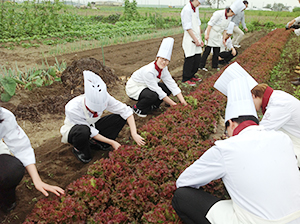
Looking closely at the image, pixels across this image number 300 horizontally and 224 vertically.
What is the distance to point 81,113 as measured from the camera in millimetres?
3031

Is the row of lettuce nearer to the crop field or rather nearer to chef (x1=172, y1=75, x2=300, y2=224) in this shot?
the crop field

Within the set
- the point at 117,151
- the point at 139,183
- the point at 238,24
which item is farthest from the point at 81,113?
the point at 238,24

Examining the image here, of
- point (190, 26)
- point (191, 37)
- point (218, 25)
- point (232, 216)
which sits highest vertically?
point (218, 25)

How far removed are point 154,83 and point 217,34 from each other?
3912mm

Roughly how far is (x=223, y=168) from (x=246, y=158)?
0.65ft

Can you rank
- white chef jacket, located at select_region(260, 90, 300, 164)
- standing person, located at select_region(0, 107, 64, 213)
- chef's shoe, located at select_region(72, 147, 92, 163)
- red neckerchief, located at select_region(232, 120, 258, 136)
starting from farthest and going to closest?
chef's shoe, located at select_region(72, 147, 92, 163) → white chef jacket, located at select_region(260, 90, 300, 164) → standing person, located at select_region(0, 107, 64, 213) → red neckerchief, located at select_region(232, 120, 258, 136)

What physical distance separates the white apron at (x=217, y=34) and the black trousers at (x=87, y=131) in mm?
4821

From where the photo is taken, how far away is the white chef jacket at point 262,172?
60.7 inches

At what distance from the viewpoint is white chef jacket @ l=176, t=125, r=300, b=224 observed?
1541 millimetres

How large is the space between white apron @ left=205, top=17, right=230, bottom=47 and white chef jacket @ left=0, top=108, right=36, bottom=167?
6215 millimetres

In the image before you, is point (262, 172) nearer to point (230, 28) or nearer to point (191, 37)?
point (191, 37)

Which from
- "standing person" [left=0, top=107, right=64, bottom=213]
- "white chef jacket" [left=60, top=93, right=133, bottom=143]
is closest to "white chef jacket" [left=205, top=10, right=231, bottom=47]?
"white chef jacket" [left=60, top=93, right=133, bottom=143]

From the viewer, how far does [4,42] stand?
Result: 9.52 metres

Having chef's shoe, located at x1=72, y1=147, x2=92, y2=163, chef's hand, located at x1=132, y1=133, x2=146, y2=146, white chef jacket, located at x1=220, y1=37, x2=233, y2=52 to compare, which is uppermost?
white chef jacket, located at x1=220, y1=37, x2=233, y2=52
